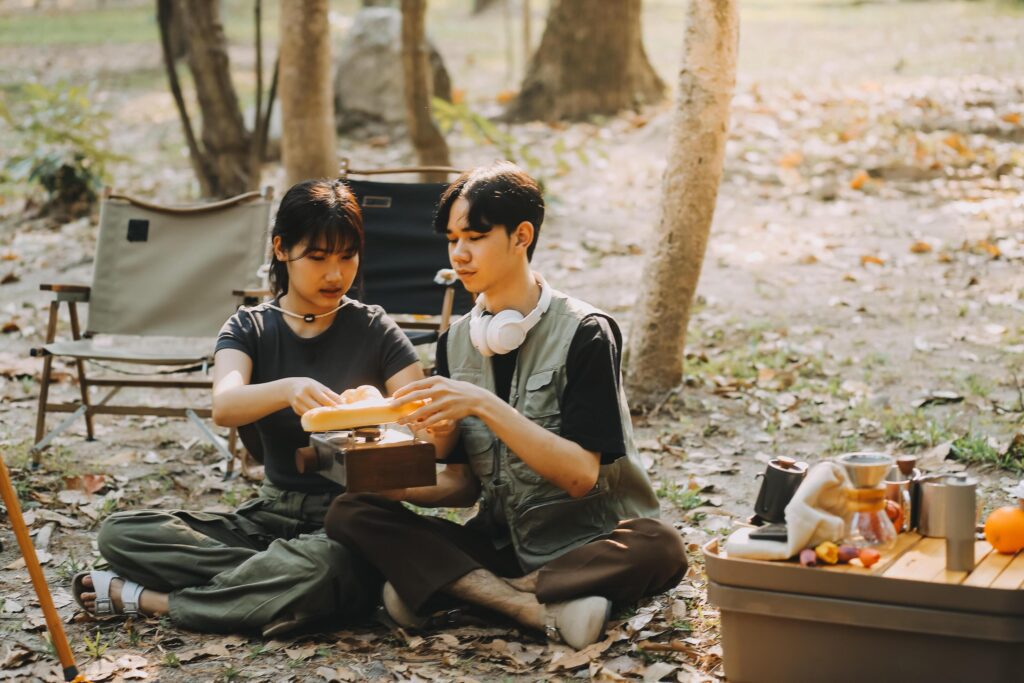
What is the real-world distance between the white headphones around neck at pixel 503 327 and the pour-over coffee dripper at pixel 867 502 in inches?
38.5

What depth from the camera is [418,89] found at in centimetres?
888

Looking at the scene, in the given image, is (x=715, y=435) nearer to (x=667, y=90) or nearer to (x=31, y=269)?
(x=31, y=269)

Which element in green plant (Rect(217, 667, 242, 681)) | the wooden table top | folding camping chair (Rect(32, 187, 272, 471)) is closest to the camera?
the wooden table top

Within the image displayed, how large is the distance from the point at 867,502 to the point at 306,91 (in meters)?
4.80

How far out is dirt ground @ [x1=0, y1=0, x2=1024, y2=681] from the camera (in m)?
3.54

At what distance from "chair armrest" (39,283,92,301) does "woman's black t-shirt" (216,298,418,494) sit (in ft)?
6.45

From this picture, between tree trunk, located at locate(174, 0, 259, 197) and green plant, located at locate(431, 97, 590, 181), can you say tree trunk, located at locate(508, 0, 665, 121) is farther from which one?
tree trunk, located at locate(174, 0, 259, 197)

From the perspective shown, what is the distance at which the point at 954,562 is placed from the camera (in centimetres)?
283

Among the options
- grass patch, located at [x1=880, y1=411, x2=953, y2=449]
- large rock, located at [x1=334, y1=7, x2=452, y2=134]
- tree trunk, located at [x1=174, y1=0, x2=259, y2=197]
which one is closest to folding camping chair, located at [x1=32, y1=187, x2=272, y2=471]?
grass patch, located at [x1=880, y1=411, x2=953, y2=449]

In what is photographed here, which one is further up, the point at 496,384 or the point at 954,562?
the point at 496,384

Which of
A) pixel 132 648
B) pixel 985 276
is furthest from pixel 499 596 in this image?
pixel 985 276

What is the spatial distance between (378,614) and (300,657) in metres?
0.40

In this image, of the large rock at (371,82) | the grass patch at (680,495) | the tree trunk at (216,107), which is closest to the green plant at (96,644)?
the grass patch at (680,495)

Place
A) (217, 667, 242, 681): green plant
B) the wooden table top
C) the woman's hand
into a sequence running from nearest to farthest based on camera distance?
the wooden table top → (217, 667, 242, 681): green plant → the woman's hand
